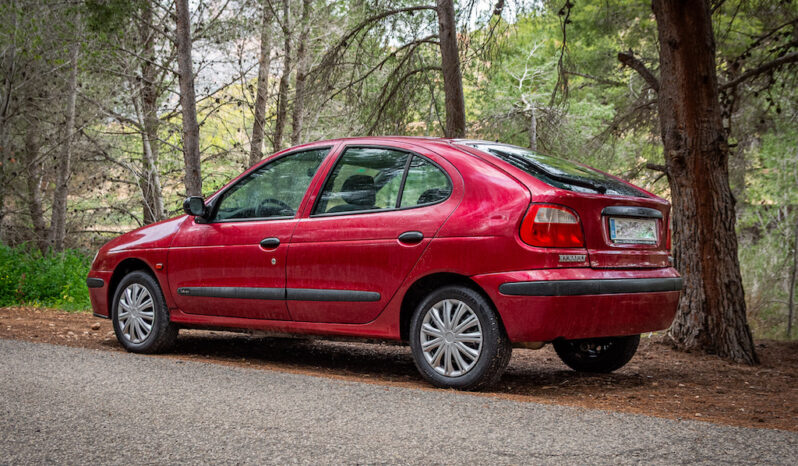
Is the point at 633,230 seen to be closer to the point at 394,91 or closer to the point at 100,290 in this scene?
the point at 100,290

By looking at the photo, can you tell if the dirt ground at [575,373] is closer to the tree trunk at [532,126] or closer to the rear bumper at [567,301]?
the rear bumper at [567,301]

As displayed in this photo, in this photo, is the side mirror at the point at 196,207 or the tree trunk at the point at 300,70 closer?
the side mirror at the point at 196,207

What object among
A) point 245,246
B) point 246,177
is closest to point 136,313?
point 245,246

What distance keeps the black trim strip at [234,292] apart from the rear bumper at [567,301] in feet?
5.91

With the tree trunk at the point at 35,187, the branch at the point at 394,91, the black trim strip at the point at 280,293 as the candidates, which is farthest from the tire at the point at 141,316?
the tree trunk at the point at 35,187

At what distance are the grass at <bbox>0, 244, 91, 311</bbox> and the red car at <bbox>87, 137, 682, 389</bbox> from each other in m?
5.70

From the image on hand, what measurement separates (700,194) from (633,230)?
2728 mm

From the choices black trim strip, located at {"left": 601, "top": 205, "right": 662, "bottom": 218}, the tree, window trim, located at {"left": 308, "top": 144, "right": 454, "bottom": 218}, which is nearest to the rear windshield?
black trim strip, located at {"left": 601, "top": 205, "right": 662, "bottom": 218}

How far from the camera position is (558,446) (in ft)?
11.5

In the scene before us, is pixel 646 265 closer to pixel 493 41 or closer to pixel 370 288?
pixel 370 288

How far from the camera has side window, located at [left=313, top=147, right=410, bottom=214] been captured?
532 cm

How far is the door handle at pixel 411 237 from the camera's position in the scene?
Answer: 4.96 m

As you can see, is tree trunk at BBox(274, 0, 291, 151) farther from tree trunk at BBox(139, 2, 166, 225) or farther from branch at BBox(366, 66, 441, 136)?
branch at BBox(366, 66, 441, 136)

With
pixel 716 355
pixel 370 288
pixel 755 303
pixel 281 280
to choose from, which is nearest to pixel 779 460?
pixel 370 288
